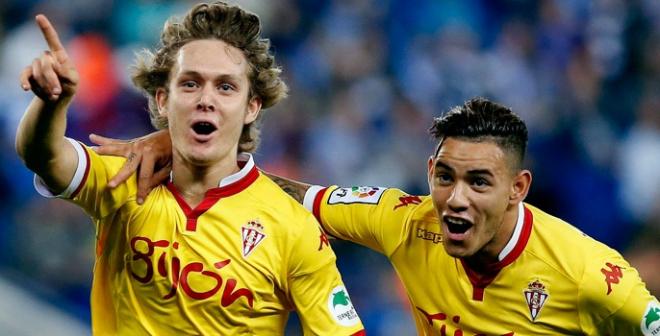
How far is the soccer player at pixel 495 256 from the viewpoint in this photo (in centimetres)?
471

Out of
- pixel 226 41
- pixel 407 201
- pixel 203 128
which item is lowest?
pixel 407 201

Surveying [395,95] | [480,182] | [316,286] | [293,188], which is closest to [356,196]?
[293,188]

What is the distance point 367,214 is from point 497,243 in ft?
1.82

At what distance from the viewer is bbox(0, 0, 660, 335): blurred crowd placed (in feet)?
26.3

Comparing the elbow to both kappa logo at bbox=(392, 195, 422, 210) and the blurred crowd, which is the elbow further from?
the blurred crowd

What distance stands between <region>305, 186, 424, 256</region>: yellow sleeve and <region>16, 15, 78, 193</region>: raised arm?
126 centimetres

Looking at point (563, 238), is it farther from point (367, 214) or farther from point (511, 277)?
point (367, 214)

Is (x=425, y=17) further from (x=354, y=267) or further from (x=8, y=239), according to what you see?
(x=8, y=239)

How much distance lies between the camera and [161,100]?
480 cm

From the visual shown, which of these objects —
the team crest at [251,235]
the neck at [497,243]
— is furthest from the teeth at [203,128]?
the neck at [497,243]

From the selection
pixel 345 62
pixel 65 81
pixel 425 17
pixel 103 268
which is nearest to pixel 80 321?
pixel 103 268

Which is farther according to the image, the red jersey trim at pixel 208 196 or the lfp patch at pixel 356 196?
the lfp patch at pixel 356 196

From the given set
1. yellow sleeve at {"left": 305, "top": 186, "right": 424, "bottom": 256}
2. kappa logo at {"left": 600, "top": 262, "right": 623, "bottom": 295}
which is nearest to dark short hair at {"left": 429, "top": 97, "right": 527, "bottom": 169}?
yellow sleeve at {"left": 305, "top": 186, "right": 424, "bottom": 256}

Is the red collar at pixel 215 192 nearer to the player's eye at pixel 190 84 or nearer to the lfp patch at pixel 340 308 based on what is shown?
the player's eye at pixel 190 84
